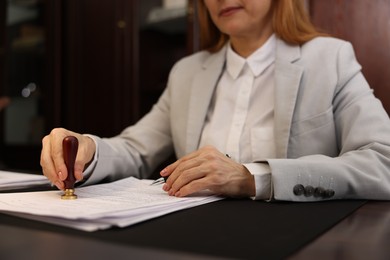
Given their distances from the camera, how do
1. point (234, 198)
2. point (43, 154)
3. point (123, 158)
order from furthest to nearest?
1. point (123, 158)
2. point (43, 154)
3. point (234, 198)

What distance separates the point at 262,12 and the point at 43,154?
732mm

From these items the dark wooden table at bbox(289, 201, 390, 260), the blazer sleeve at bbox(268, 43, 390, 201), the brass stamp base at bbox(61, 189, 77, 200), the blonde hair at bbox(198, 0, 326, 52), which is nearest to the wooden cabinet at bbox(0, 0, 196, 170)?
the blonde hair at bbox(198, 0, 326, 52)

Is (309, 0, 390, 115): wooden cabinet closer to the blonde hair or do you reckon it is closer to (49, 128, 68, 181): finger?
the blonde hair

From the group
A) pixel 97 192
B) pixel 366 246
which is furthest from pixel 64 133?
pixel 366 246

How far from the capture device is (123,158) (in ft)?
3.92

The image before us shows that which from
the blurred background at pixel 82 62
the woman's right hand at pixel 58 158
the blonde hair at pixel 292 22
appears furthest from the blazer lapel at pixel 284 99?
the blurred background at pixel 82 62

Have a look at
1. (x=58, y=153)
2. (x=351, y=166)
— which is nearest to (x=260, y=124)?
(x=351, y=166)

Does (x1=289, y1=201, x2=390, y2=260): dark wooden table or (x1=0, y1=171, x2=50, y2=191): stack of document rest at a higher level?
(x1=289, y1=201, x2=390, y2=260): dark wooden table

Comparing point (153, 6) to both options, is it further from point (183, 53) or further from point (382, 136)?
point (382, 136)

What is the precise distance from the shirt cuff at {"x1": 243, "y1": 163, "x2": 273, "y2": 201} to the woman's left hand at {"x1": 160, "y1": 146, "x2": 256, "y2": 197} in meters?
0.01

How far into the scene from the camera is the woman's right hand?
82 centimetres

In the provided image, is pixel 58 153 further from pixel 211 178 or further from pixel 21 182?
pixel 211 178

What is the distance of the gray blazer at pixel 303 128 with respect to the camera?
82 cm

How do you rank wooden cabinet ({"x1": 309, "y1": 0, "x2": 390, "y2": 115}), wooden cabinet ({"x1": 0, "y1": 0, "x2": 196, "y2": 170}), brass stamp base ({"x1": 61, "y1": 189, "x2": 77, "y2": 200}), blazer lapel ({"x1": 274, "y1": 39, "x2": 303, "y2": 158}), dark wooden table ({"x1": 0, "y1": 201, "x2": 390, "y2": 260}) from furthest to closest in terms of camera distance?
wooden cabinet ({"x1": 0, "y1": 0, "x2": 196, "y2": 170}) < wooden cabinet ({"x1": 309, "y1": 0, "x2": 390, "y2": 115}) < blazer lapel ({"x1": 274, "y1": 39, "x2": 303, "y2": 158}) < brass stamp base ({"x1": 61, "y1": 189, "x2": 77, "y2": 200}) < dark wooden table ({"x1": 0, "y1": 201, "x2": 390, "y2": 260})
